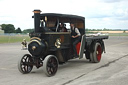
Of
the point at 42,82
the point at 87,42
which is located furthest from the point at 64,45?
the point at 42,82

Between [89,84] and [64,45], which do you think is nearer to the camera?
[89,84]

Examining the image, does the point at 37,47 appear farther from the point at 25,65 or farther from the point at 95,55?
the point at 95,55

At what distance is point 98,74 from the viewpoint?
750cm

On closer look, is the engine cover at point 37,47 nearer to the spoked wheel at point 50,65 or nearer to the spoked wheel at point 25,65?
the spoked wheel at point 50,65

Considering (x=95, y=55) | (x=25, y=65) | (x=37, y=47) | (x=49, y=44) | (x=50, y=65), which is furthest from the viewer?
(x=95, y=55)

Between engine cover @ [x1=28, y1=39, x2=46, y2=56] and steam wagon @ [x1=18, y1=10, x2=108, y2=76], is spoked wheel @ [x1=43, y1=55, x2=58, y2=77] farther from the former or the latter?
engine cover @ [x1=28, y1=39, x2=46, y2=56]

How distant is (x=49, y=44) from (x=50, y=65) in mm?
769

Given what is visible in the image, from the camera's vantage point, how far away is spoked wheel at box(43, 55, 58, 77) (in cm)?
706

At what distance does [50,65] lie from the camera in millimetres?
7309

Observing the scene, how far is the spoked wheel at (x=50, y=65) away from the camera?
23.2 feet

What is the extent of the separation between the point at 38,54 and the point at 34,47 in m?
0.29

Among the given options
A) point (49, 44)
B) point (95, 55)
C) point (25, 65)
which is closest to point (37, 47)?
point (49, 44)

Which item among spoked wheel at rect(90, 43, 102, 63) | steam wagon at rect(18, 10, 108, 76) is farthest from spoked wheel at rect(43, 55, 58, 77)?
spoked wheel at rect(90, 43, 102, 63)

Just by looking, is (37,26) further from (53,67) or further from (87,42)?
(87,42)
